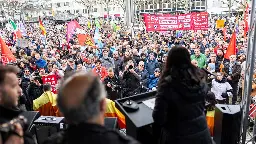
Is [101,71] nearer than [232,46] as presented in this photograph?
No

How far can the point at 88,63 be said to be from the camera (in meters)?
10.1

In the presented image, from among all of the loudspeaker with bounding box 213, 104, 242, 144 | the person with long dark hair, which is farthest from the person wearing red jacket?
the person with long dark hair

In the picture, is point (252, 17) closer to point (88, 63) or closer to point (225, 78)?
point (225, 78)

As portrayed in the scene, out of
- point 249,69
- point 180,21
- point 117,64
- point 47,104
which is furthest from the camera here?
point 180,21

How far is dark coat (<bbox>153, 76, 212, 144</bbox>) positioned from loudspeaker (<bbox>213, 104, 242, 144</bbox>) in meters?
1.26

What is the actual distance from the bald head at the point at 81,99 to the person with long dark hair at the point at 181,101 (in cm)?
105

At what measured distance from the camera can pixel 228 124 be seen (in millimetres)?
3975

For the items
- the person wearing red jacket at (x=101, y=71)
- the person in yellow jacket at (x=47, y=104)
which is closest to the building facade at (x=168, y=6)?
the person wearing red jacket at (x=101, y=71)

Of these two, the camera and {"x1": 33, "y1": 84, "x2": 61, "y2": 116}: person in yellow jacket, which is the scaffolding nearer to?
the camera

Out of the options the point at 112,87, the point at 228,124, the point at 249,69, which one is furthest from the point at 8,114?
the point at 112,87

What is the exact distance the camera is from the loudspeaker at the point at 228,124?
3.94 m

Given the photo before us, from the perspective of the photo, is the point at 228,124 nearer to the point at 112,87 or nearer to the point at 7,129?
the point at 7,129

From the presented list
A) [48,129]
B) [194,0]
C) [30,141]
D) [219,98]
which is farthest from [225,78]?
[194,0]

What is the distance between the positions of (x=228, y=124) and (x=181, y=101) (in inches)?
66.5
